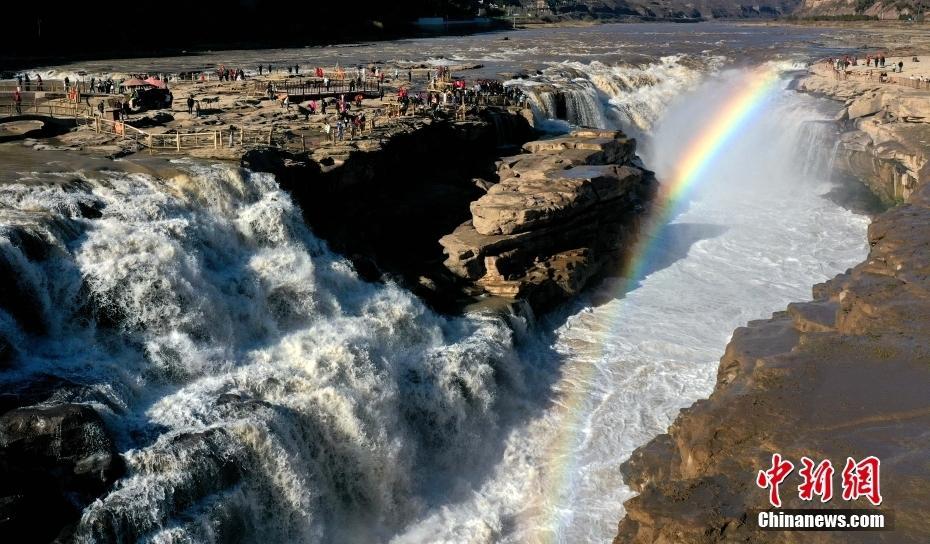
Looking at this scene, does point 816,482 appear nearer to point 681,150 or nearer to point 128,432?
point 128,432

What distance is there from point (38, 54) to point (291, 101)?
34.4 m

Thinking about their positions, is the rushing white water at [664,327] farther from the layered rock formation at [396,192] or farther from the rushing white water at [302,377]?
the layered rock formation at [396,192]

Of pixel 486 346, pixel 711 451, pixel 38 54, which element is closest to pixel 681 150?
pixel 486 346

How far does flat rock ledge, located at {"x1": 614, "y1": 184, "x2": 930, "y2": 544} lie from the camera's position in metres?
11.9

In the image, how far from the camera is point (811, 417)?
14.0m

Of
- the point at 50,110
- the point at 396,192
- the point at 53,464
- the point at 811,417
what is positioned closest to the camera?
the point at 53,464

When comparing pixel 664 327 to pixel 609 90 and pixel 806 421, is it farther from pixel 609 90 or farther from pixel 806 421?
pixel 609 90

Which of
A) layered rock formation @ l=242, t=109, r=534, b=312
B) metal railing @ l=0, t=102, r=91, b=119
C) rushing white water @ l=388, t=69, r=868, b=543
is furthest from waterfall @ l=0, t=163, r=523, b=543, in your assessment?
metal railing @ l=0, t=102, r=91, b=119

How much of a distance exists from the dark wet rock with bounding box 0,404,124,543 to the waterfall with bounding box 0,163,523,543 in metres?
0.33

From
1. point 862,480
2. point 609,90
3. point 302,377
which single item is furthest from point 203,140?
point 609,90

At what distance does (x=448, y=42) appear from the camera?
299 ft

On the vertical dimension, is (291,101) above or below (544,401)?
above

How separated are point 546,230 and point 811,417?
44.1 ft

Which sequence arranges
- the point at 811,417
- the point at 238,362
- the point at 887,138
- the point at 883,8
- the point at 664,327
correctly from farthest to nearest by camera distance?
the point at 883,8, the point at 887,138, the point at 664,327, the point at 238,362, the point at 811,417
